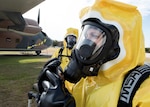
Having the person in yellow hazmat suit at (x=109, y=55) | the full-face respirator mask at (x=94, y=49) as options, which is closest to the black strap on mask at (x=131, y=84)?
the person in yellow hazmat suit at (x=109, y=55)

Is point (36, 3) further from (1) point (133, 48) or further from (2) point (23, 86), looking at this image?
(1) point (133, 48)

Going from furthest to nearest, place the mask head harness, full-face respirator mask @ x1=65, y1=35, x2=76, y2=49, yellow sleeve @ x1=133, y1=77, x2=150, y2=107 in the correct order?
full-face respirator mask @ x1=65, y1=35, x2=76, y2=49 → the mask head harness → yellow sleeve @ x1=133, y1=77, x2=150, y2=107

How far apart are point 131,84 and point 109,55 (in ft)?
0.52

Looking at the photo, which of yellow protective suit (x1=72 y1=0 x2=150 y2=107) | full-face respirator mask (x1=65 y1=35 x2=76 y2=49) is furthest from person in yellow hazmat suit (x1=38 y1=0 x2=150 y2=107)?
full-face respirator mask (x1=65 y1=35 x2=76 y2=49)

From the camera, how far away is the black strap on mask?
3.44 ft

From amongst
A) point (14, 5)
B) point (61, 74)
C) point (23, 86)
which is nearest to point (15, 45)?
point (14, 5)

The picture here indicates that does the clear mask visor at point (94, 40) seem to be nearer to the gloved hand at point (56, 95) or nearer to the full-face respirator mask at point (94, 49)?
the full-face respirator mask at point (94, 49)

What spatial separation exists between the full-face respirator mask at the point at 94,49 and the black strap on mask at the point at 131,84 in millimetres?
112

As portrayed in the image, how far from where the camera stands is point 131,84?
42.3 inches

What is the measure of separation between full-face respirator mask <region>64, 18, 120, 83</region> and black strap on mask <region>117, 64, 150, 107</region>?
11 cm

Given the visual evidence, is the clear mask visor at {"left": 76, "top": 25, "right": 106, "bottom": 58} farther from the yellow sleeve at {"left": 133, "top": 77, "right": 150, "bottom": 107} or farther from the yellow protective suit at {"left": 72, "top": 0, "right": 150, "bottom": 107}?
the yellow sleeve at {"left": 133, "top": 77, "right": 150, "bottom": 107}

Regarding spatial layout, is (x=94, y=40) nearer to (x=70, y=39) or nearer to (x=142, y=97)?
(x=142, y=97)

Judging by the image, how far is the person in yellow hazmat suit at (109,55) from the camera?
A: 3.61 ft

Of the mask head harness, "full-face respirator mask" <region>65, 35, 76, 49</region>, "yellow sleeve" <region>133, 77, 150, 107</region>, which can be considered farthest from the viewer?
"full-face respirator mask" <region>65, 35, 76, 49</region>
